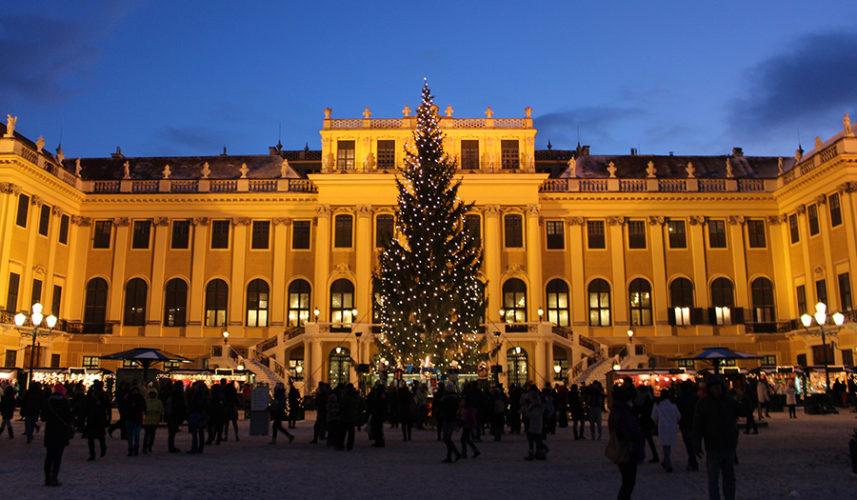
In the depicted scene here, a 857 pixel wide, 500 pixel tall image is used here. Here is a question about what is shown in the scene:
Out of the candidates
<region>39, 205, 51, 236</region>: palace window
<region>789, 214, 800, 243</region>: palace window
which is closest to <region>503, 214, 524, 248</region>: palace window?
<region>789, 214, 800, 243</region>: palace window

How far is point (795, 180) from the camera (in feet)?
146

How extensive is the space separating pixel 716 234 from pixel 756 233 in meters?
2.41

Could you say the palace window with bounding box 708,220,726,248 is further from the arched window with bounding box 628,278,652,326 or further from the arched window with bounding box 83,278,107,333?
the arched window with bounding box 83,278,107,333

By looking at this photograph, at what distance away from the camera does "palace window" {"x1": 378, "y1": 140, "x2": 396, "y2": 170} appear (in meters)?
46.3

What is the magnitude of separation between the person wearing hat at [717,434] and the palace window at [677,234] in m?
39.3

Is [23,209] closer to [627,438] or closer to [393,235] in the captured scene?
[393,235]

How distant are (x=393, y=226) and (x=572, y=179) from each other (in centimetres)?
1107

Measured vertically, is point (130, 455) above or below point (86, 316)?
below

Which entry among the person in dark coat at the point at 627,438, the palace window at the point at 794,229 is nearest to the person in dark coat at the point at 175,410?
the person in dark coat at the point at 627,438

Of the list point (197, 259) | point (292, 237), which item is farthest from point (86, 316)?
point (292, 237)

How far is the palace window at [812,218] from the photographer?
43719 millimetres

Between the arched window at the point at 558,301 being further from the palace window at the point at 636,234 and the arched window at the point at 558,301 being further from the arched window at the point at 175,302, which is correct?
the arched window at the point at 175,302

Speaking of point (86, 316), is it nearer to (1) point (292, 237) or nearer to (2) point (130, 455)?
(1) point (292, 237)

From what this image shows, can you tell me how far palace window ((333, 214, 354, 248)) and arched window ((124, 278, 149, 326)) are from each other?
11539 millimetres
